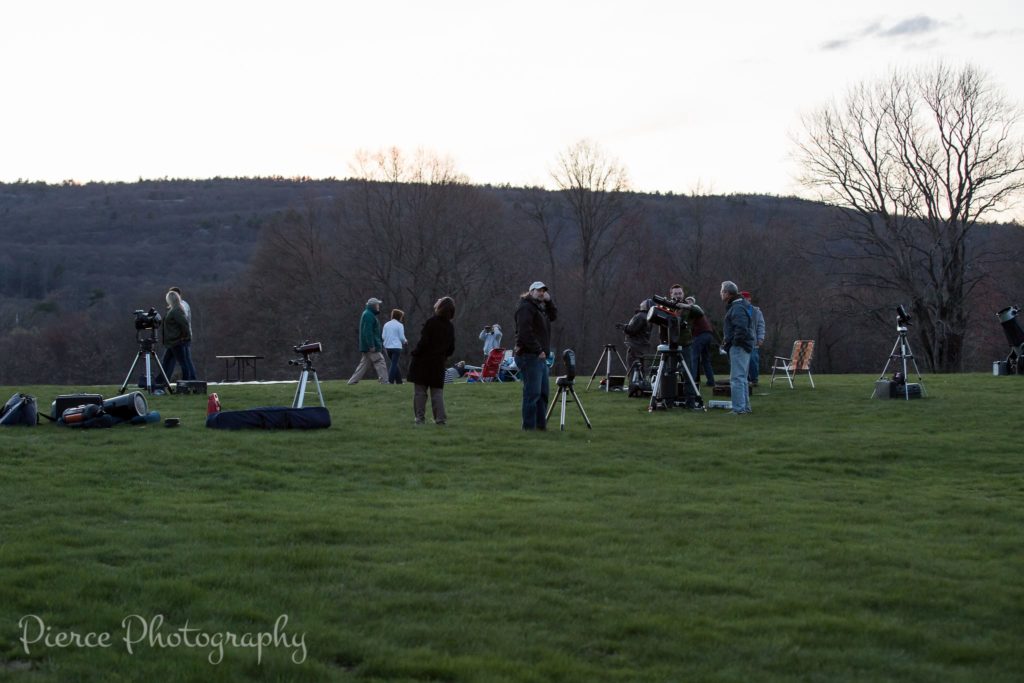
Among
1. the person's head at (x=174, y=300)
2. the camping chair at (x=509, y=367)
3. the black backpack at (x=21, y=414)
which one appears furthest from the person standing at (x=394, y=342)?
the black backpack at (x=21, y=414)

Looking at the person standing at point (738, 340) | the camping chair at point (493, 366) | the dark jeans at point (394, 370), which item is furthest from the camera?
the camping chair at point (493, 366)

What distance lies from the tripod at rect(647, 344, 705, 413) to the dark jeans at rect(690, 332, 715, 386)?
2.30 metres

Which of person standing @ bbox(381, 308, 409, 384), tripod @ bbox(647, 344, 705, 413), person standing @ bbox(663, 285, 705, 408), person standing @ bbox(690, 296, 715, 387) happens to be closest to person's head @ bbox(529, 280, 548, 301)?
tripod @ bbox(647, 344, 705, 413)

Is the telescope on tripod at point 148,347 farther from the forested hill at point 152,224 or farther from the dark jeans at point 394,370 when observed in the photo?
the forested hill at point 152,224

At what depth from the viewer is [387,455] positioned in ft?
39.9

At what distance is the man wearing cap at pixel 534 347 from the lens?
13.8 metres

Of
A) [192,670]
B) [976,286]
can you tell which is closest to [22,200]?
[976,286]

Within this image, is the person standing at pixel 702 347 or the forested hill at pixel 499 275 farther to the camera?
the forested hill at pixel 499 275

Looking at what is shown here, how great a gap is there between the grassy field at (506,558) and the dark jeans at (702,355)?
665 centimetres

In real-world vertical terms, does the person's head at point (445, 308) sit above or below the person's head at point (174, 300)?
below

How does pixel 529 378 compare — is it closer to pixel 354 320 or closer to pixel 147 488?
pixel 147 488

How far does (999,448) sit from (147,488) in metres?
9.70

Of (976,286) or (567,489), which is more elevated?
(976,286)

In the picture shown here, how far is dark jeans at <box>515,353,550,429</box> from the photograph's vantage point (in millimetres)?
14117
